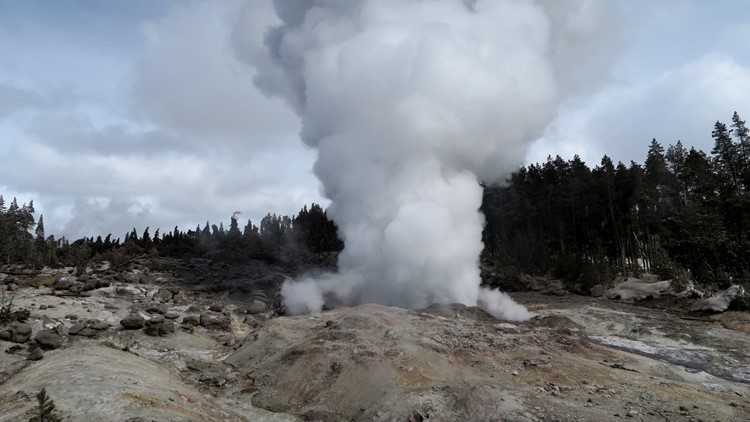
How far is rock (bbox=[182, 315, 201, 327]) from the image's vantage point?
22544 millimetres

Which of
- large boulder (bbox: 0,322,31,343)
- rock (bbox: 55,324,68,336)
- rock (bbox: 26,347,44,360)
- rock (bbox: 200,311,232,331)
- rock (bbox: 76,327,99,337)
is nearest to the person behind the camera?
rock (bbox: 26,347,44,360)

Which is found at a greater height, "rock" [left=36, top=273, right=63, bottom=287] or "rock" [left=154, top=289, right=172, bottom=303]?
"rock" [left=36, top=273, right=63, bottom=287]

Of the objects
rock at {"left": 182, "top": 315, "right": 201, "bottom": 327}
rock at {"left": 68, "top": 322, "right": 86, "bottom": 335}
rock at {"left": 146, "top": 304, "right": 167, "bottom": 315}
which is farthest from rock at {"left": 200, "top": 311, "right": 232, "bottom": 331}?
rock at {"left": 68, "top": 322, "right": 86, "bottom": 335}

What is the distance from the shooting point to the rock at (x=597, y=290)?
3488cm

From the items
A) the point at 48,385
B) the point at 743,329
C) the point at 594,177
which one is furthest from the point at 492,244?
the point at 48,385

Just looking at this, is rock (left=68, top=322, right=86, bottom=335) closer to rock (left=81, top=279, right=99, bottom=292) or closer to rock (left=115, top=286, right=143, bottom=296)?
rock (left=81, top=279, right=99, bottom=292)

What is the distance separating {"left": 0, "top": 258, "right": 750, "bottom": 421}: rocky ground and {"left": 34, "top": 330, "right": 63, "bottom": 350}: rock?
0.05 meters

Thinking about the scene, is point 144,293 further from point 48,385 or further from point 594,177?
point 594,177

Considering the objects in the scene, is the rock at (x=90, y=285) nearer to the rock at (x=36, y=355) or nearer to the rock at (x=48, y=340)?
the rock at (x=48, y=340)

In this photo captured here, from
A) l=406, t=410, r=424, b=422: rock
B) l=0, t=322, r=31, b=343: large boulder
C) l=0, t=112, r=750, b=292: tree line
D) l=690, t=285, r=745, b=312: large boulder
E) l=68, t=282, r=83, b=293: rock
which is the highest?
l=0, t=112, r=750, b=292: tree line

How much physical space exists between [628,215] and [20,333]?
50.3 m

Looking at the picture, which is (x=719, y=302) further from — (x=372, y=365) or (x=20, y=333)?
(x=20, y=333)

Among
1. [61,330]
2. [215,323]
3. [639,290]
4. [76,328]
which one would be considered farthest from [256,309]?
[639,290]

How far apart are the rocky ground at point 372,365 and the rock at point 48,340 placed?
0.16 ft
